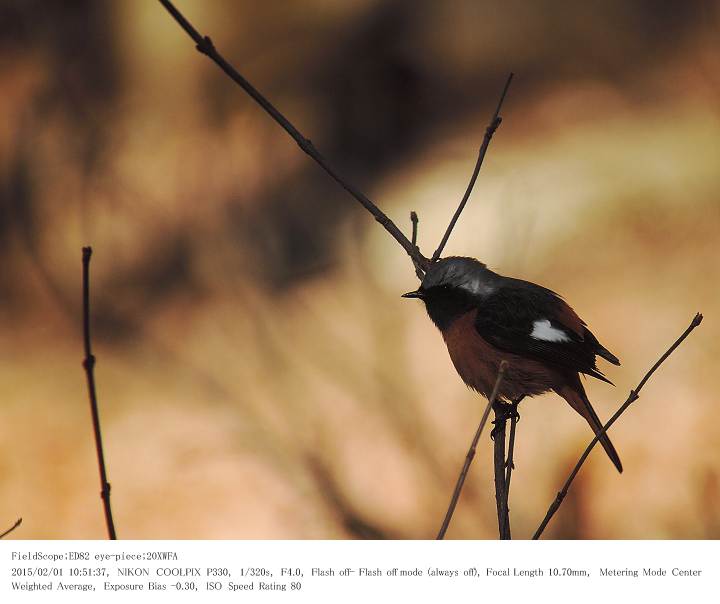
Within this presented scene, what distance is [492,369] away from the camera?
1284mm

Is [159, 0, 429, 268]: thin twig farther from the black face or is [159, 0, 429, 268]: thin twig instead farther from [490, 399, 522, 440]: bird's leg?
[490, 399, 522, 440]: bird's leg

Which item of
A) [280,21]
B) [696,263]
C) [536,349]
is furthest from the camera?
[280,21]

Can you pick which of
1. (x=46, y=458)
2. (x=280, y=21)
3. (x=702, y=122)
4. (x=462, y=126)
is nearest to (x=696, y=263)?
(x=702, y=122)

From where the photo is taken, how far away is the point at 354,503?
1.37 metres

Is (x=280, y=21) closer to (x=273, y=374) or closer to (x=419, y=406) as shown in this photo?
(x=273, y=374)

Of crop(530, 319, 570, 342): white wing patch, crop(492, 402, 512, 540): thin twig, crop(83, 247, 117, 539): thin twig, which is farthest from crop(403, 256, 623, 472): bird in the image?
crop(83, 247, 117, 539): thin twig

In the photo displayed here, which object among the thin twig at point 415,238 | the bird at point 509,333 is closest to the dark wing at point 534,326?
the bird at point 509,333

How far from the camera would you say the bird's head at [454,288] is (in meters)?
1.28

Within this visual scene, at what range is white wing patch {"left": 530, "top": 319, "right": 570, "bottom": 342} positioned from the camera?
1.28 meters

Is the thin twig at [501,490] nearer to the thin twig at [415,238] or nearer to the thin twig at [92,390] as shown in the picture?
the thin twig at [415,238]

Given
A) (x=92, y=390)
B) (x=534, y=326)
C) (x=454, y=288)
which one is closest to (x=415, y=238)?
(x=454, y=288)

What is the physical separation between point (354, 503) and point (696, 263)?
2.54ft

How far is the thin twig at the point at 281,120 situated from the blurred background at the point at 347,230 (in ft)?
1.02

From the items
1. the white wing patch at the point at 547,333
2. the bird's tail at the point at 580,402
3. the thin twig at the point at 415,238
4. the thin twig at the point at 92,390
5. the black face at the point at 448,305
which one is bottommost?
the thin twig at the point at 92,390
